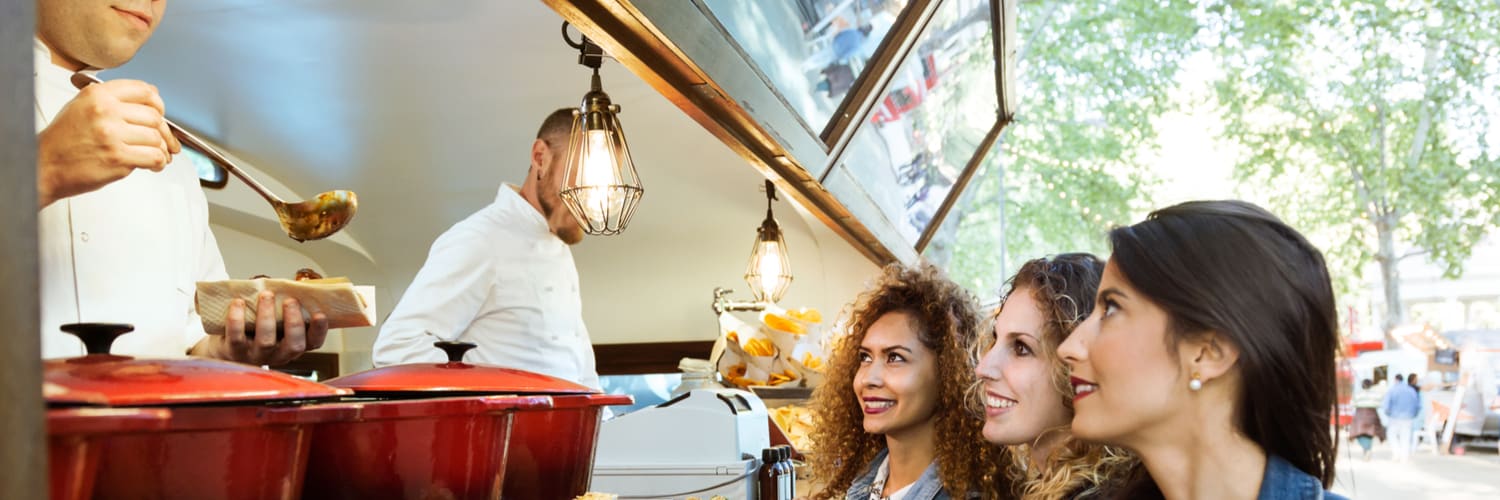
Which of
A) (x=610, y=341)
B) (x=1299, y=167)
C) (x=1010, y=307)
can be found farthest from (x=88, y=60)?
(x=1299, y=167)

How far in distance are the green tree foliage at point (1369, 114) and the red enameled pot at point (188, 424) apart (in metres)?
12.6

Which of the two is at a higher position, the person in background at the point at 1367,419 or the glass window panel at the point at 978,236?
the glass window panel at the point at 978,236

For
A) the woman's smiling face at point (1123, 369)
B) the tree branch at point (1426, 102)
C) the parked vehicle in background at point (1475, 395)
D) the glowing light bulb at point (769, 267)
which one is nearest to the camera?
the woman's smiling face at point (1123, 369)

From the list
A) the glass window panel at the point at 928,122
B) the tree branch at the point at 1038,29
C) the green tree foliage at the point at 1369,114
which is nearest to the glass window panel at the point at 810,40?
the glass window panel at the point at 928,122

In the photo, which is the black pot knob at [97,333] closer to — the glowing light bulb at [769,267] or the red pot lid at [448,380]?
the red pot lid at [448,380]

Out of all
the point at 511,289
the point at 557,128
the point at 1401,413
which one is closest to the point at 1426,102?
the point at 1401,413

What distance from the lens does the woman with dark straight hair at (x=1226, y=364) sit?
1355 mm

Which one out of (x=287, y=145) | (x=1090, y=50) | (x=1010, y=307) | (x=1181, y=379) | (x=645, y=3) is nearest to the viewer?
(x=1181, y=379)

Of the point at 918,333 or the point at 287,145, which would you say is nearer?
the point at 918,333

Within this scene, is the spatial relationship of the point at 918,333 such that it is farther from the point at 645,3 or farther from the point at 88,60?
the point at 88,60

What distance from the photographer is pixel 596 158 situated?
293cm

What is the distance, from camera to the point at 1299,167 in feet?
41.9

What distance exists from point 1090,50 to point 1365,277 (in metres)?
4.40

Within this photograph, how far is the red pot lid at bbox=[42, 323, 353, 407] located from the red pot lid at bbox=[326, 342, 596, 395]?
0.93 feet
